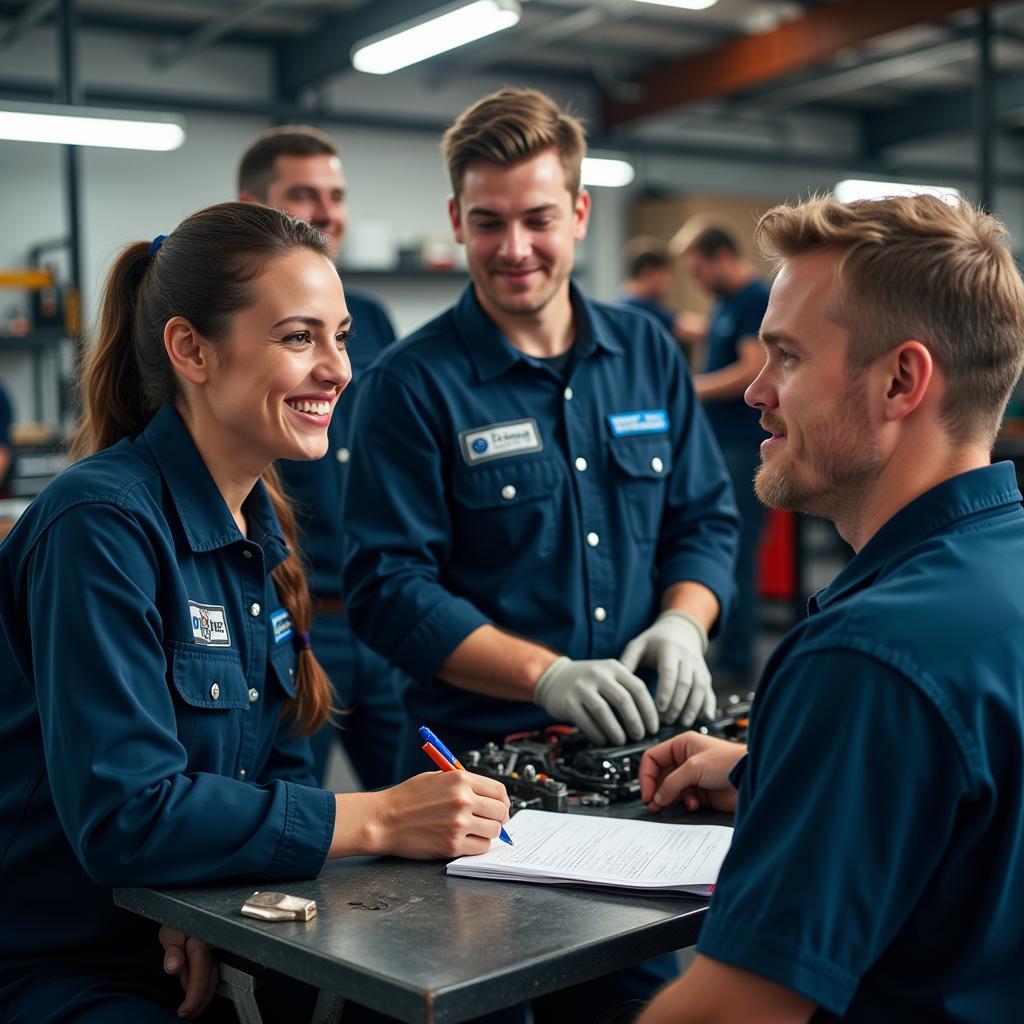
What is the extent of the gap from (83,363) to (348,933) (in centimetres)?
86

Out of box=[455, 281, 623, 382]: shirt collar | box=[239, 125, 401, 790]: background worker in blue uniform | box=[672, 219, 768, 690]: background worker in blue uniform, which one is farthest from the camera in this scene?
box=[672, 219, 768, 690]: background worker in blue uniform

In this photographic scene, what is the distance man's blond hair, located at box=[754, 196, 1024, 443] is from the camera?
1.06 meters

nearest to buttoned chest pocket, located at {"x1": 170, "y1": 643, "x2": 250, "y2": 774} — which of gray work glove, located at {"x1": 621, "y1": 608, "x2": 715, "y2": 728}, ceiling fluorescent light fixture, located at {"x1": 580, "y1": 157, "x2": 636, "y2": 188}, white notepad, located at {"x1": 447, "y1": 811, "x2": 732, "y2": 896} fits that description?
white notepad, located at {"x1": 447, "y1": 811, "x2": 732, "y2": 896}

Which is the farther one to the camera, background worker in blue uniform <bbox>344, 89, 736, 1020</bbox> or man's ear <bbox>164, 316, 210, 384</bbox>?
background worker in blue uniform <bbox>344, 89, 736, 1020</bbox>

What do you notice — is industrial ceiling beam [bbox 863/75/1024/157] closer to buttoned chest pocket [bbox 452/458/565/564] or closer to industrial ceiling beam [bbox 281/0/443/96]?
industrial ceiling beam [bbox 281/0/443/96]

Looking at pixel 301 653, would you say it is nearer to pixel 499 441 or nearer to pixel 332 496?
pixel 499 441

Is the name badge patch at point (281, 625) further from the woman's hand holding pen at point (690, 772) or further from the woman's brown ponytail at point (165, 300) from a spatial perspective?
the woman's hand holding pen at point (690, 772)

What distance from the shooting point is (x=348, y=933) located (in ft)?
3.60

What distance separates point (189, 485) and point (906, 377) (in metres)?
0.80

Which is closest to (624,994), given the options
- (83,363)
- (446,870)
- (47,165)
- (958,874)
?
(446,870)

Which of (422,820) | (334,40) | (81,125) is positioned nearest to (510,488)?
(422,820)

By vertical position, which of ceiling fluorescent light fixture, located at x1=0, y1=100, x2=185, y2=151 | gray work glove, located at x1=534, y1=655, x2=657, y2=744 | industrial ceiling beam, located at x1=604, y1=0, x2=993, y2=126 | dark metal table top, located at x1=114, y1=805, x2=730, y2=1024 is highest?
industrial ceiling beam, located at x1=604, y1=0, x2=993, y2=126

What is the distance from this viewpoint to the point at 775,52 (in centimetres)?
763

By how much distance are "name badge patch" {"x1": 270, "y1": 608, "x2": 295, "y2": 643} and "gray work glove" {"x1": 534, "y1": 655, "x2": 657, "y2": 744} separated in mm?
361
